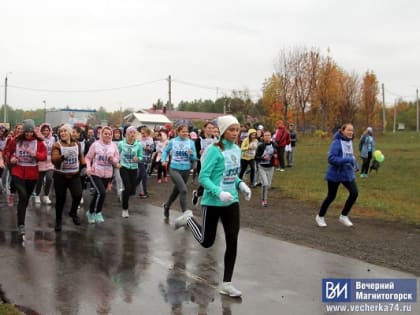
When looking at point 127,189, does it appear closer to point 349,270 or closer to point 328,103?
point 349,270

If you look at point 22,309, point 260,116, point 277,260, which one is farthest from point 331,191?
point 260,116

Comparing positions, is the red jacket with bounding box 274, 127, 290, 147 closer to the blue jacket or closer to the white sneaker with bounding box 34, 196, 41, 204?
the white sneaker with bounding box 34, 196, 41, 204

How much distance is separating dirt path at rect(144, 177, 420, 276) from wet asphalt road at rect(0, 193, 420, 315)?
1.37ft

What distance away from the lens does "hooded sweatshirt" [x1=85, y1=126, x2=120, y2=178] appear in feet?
30.6

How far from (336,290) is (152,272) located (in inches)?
89.2

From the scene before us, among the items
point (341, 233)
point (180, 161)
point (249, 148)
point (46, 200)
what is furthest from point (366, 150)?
point (46, 200)

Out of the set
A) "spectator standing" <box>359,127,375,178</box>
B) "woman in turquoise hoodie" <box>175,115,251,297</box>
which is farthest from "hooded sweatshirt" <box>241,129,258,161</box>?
"woman in turquoise hoodie" <box>175,115,251,297</box>

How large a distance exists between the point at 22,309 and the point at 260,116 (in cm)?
5474

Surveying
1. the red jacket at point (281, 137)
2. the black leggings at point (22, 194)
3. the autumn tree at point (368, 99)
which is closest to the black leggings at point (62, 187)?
the black leggings at point (22, 194)

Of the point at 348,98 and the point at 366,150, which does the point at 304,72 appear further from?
the point at 366,150

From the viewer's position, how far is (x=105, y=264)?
6738 millimetres

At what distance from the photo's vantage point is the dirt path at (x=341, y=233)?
7465mm

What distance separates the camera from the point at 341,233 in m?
9.07

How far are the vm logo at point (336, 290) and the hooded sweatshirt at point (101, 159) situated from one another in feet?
16.0
